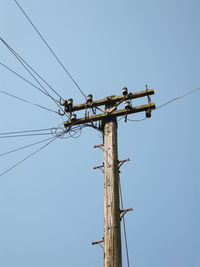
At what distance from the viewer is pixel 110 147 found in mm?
7223

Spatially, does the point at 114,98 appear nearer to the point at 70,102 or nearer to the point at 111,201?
the point at 70,102

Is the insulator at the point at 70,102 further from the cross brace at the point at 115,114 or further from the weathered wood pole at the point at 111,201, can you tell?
the weathered wood pole at the point at 111,201

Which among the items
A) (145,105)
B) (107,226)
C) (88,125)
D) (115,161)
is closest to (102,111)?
(88,125)

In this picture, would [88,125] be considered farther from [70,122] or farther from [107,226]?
[107,226]

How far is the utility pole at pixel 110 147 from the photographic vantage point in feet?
19.7

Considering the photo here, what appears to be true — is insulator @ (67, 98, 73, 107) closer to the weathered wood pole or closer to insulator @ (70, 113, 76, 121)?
insulator @ (70, 113, 76, 121)

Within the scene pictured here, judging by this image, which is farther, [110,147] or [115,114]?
[115,114]

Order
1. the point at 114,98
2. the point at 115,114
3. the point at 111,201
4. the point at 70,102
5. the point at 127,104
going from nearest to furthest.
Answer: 1. the point at 111,201
2. the point at 115,114
3. the point at 127,104
4. the point at 114,98
5. the point at 70,102

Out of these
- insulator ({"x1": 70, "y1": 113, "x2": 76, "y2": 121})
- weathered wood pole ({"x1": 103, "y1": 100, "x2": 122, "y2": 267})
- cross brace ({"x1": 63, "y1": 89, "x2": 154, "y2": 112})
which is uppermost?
cross brace ({"x1": 63, "y1": 89, "x2": 154, "y2": 112})

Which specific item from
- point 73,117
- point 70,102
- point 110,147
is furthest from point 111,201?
point 70,102

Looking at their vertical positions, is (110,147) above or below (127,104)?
below

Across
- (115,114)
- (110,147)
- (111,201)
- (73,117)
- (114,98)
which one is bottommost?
(111,201)

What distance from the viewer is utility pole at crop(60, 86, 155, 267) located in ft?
19.7

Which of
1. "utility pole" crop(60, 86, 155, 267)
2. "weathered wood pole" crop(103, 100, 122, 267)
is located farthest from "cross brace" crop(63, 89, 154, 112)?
"weathered wood pole" crop(103, 100, 122, 267)
